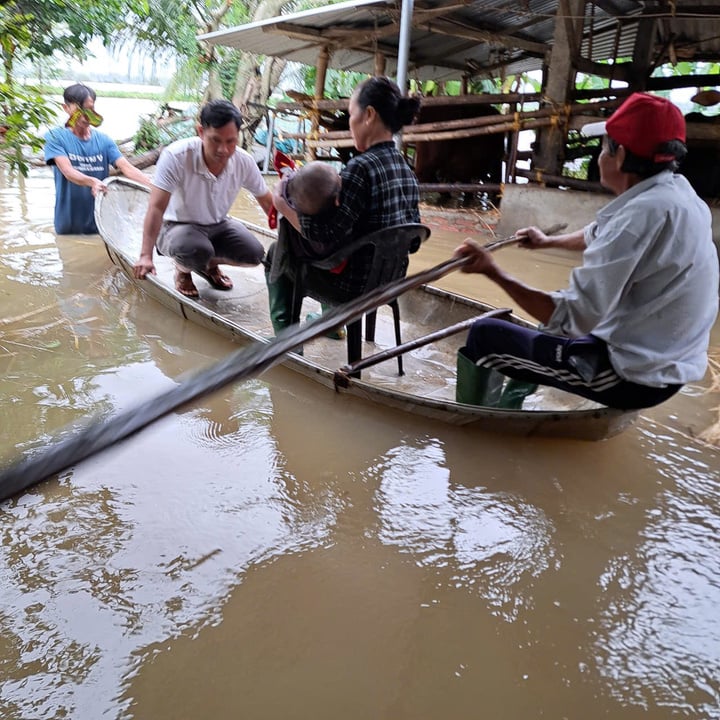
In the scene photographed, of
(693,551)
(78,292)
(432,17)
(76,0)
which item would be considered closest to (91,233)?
(78,292)

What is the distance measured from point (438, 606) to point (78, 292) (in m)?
4.08

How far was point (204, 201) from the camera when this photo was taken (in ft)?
14.0

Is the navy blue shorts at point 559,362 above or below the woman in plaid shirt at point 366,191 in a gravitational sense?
below

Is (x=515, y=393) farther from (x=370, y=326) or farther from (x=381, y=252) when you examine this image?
(x=370, y=326)

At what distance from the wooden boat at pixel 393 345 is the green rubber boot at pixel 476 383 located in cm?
10

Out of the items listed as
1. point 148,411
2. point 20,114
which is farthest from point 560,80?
point 148,411

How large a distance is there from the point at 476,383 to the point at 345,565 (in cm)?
113

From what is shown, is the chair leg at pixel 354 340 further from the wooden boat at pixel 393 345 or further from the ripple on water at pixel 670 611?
the ripple on water at pixel 670 611

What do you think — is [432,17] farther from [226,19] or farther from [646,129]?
[226,19]

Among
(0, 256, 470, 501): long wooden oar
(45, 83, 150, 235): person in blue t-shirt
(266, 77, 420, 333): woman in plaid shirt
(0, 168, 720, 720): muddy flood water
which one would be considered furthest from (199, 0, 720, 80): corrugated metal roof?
(0, 256, 470, 501): long wooden oar

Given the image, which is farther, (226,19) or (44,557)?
(226,19)

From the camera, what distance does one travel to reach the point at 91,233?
6387mm

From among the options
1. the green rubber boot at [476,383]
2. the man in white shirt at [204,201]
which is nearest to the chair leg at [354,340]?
the green rubber boot at [476,383]

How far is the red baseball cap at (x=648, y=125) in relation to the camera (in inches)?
82.6
